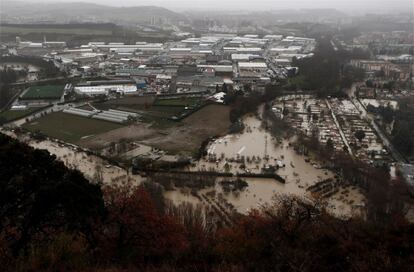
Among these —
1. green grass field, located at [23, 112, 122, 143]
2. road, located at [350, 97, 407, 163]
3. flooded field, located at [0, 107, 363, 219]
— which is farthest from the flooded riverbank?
road, located at [350, 97, 407, 163]

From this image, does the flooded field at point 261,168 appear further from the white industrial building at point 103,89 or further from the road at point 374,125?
the white industrial building at point 103,89

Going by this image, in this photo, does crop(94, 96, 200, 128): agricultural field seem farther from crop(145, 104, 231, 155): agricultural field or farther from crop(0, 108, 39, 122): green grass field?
crop(0, 108, 39, 122): green grass field

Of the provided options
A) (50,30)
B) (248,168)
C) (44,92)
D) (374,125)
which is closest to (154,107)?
(44,92)

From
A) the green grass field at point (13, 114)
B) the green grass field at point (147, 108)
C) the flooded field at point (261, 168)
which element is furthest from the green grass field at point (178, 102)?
the green grass field at point (13, 114)

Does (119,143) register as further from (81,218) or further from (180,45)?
(180,45)

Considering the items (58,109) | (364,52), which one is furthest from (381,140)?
(364,52)

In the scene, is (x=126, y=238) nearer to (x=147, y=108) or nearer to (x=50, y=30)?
(x=147, y=108)


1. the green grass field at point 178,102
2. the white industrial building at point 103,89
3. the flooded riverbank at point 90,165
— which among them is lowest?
the flooded riverbank at point 90,165
